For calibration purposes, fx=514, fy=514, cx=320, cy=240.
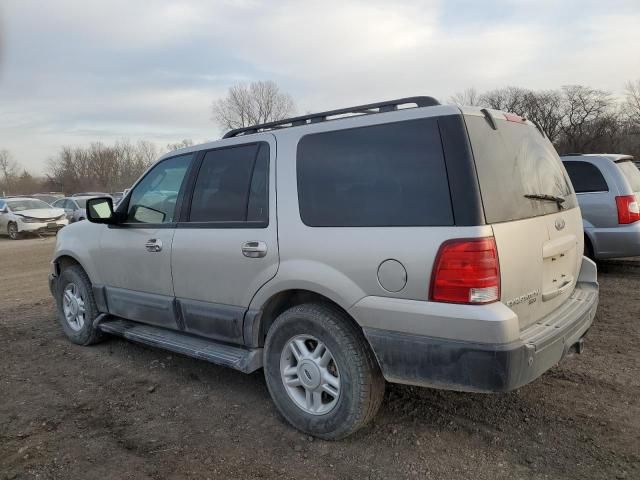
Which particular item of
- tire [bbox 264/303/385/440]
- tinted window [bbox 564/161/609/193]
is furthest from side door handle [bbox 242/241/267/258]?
tinted window [bbox 564/161/609/193]

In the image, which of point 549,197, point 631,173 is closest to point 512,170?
point 549,197

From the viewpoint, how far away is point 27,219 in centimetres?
1897

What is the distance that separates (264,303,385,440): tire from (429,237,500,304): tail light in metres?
0.66

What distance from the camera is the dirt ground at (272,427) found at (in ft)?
9.51

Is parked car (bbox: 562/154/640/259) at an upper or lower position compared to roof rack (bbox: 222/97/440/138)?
lower

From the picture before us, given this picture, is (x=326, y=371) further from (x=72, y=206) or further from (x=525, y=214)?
(x=72, y=206)

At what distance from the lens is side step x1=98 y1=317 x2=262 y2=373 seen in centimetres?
353

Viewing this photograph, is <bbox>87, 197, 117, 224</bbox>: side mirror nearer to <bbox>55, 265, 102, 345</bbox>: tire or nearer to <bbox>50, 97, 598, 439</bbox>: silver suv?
<bbox>50, 97, 598, 439</bbox>: silver suv

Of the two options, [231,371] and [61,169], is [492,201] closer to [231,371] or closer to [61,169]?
[231,371]

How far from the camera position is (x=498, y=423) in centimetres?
330

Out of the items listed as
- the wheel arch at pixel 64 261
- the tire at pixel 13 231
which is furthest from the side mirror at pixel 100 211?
the tire at pixel 13 231

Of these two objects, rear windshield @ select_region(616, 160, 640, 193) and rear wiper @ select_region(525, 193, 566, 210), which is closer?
rear wiper @ select_region(525, 193, 566, 210)

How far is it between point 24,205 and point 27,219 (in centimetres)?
156

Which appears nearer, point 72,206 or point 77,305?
point 77,305
